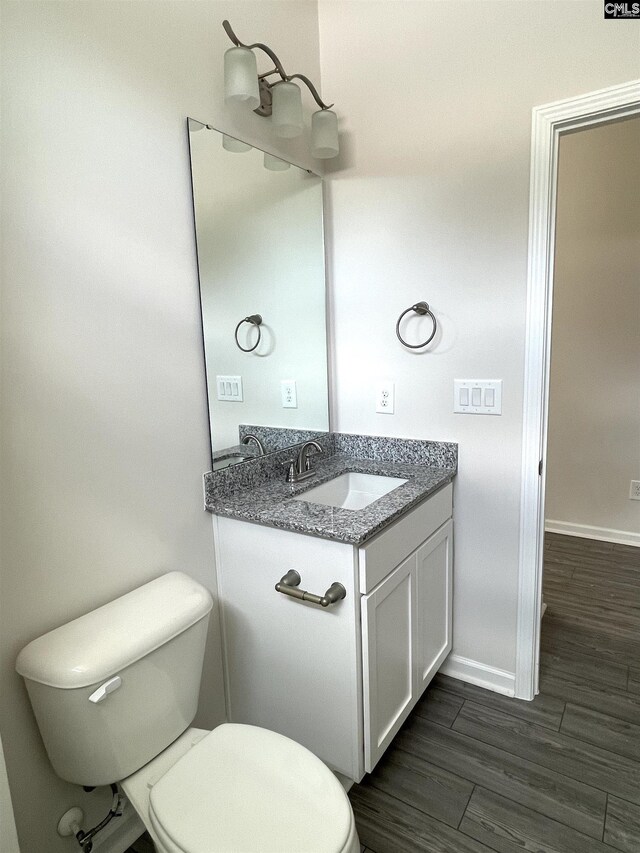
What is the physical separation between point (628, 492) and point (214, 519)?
108 inches

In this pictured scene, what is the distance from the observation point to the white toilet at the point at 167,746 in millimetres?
975

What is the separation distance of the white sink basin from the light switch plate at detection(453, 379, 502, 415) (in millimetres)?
358

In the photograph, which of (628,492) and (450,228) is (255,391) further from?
(628,492)

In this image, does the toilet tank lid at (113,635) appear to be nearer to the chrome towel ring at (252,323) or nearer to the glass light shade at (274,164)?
the chrome towel ring at (252,323)

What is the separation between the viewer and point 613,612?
2.41 m

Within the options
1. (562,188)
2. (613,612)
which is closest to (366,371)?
(613,612)

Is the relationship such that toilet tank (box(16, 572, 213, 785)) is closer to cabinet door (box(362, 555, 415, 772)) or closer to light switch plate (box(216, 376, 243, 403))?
cabinet door (box(362, 555, 415, 772))

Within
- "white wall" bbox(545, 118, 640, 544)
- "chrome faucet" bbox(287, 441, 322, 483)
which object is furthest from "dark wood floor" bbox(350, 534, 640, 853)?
"white wall" bbox(545, 118, 640, 544)

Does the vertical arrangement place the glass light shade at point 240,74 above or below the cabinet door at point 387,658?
above

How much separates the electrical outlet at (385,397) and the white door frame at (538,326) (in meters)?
0.51

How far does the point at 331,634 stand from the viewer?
4.60 feet

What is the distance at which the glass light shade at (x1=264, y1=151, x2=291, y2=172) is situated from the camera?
1.79m

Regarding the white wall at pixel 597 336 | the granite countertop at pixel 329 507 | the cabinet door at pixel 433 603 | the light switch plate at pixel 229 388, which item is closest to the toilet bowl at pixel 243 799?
the granite countertop at pixel 329 507

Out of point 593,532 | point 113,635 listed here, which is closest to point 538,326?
point 113,635
